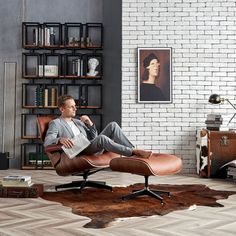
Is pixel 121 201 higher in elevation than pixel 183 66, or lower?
lower

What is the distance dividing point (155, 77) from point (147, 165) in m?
3.13

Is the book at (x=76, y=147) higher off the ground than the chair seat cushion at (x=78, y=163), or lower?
higher

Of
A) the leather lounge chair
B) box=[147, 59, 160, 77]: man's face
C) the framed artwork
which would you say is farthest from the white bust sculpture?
the leather lounge chair

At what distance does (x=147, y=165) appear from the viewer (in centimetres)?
421

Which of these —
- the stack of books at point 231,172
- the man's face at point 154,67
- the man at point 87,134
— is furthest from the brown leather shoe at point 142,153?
the man's face at point 154,67

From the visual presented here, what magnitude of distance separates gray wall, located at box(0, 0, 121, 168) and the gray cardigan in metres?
→ 2.22

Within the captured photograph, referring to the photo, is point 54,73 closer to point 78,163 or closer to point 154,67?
point 154,67

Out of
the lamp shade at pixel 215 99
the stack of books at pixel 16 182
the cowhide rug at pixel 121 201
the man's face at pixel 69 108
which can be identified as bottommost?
the cowhide rug at pixel 121 201

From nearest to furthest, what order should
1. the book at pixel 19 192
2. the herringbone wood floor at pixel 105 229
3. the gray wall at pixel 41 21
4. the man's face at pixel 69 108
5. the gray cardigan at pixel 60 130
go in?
the herringbone wood floor at pixel 105 229 → the book at pixel 19 192 → the gray cardigan at pixel 60 130 → the man's face at pixel 69 108 → the gray wall at pixel 41 21

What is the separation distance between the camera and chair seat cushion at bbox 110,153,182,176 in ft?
13.9

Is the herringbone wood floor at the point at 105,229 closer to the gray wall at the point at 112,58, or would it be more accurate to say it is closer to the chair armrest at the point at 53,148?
the chair armrest at the point at 53,148

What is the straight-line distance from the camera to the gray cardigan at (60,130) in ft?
16.3

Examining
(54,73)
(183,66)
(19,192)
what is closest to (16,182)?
(19,192)

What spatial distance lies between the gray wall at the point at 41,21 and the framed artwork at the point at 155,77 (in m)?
0.72
